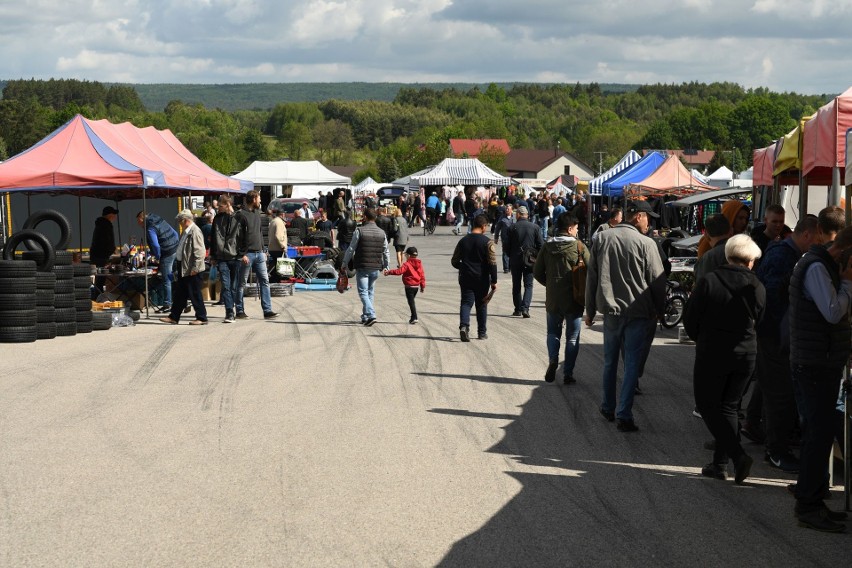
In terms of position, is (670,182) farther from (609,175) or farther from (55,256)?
(55,256)

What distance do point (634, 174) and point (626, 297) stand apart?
78.8 feet

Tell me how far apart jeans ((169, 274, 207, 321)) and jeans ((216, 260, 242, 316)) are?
0.39m

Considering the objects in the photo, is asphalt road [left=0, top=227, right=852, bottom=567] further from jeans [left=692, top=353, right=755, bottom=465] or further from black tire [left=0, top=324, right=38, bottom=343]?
black tire [left=0, top=324, right=38, bottom=343]

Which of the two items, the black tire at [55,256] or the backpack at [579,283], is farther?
the black tire at [55,256]

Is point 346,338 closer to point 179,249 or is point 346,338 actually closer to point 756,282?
point 179,249

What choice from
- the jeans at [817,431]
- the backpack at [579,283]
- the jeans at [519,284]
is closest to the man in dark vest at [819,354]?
the jeans at [817,431]

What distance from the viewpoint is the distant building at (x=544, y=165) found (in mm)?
165625

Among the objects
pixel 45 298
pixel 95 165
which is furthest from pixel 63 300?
pixel 95 165

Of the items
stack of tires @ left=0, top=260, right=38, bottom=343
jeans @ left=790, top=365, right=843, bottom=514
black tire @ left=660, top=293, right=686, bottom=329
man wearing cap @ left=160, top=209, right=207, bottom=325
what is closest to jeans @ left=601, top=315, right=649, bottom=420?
jeans @ left=790, top=365, right=843, bottom=514

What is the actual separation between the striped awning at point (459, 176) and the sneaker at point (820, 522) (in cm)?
4317

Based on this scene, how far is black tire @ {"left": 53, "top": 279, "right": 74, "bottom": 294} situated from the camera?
14219 millimetres

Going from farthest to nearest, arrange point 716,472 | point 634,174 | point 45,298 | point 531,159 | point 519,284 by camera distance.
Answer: point 531,159 < point 634,174 < point 519,284 < point 45,298 < point 716,472

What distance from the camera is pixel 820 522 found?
590 centimetres

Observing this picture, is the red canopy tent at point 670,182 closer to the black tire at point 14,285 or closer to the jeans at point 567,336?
the black tire at point 14,285
